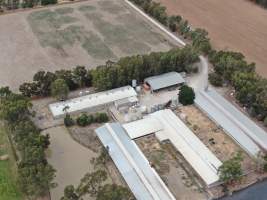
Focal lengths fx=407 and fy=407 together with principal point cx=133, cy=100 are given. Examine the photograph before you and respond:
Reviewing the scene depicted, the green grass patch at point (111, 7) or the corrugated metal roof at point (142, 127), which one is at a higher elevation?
the green grass patch at point (111, 7)

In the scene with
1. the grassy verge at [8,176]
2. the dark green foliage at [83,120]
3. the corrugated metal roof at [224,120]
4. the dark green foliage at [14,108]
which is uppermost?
the corrugated metal roof at [224,120]

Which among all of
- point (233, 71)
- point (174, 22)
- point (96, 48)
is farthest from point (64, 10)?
point (233, 71)

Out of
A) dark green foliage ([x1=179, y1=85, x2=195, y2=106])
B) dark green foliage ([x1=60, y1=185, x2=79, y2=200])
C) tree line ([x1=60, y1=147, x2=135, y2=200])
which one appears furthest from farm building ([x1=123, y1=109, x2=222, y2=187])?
dark green foliage ([x1=60, y1=185, x2=79, y2=200])

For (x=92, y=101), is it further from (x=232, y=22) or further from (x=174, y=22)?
(x=232, y=22)

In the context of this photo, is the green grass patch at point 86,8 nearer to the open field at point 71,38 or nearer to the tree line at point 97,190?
the open field at point 71,38

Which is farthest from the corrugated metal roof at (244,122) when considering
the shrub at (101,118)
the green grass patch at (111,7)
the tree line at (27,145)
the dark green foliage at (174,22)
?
the green grass patch at (111,7)

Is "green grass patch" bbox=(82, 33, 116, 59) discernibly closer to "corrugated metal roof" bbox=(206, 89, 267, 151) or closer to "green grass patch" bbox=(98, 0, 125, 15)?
"green grass patch" bbox=(98, 0, 125, 15)

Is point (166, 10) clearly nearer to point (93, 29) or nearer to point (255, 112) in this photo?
point (93, 29)

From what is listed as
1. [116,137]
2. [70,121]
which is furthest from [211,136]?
[70,121]
